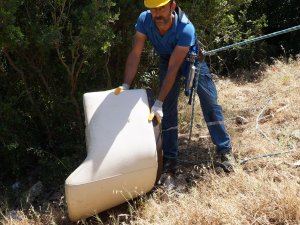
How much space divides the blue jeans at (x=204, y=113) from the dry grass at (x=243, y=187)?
0.27m

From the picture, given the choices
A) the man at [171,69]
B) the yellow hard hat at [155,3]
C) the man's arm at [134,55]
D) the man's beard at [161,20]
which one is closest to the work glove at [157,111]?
the man at [171,69]

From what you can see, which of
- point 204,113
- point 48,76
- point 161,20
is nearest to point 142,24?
point 161,20

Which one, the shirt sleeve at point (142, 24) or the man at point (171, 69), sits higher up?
the shirt sleeve at point (142, 24)

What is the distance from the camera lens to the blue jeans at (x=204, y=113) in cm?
366

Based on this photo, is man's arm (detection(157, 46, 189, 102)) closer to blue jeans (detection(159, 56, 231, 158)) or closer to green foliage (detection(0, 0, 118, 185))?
blue jeans (detection(159, 56, 231, 158))

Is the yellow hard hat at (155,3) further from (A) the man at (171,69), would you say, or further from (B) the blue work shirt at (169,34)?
(B) the blue work shirt at (169,34)

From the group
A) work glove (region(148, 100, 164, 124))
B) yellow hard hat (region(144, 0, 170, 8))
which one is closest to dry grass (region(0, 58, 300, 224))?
work glove (region(148, 100, 164, 124))

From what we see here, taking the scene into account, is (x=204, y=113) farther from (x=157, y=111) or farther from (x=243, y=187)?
(x=243, y=187)

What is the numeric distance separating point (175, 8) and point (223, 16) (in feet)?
5.51

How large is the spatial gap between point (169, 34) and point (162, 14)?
181 mm

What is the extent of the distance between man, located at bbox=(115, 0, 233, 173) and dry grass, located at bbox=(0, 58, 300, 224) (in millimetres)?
308

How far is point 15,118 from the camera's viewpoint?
3.97 m

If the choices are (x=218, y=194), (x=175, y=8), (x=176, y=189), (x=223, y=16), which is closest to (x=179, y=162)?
(x=176, y=189)

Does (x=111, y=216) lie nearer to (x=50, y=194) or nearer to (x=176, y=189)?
(x=176, y=189)
